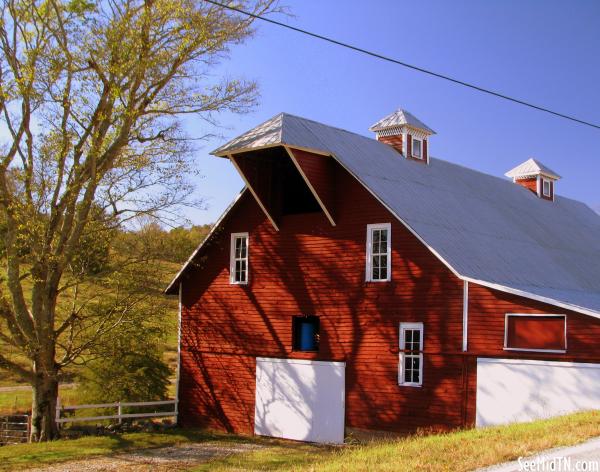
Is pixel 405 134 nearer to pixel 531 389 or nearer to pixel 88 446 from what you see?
pixel 531 389

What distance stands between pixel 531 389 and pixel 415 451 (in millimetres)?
8865

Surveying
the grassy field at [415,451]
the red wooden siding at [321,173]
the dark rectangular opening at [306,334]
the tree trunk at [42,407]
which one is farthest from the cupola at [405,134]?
the tree trunk at [42,407]

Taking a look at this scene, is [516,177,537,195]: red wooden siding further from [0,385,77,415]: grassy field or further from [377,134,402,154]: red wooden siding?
[0,385,77,415]: grassy field

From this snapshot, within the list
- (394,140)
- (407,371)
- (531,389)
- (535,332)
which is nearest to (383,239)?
(407,371)

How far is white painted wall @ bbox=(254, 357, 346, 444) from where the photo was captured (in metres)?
23.5

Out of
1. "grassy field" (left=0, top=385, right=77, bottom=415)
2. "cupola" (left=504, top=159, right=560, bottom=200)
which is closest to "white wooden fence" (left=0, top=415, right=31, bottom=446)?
"grassy field" (left=0, top=385, right=77, bottom=415)

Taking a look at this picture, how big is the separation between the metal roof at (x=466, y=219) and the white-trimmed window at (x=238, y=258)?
12.2ft

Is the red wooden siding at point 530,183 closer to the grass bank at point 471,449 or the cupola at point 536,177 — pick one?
the cupola at point 536,177

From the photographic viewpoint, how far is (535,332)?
64.7ft

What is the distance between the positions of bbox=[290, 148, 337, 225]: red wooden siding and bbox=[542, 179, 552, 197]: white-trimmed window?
1790 centimetres

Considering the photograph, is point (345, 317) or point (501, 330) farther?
point (345, 317)

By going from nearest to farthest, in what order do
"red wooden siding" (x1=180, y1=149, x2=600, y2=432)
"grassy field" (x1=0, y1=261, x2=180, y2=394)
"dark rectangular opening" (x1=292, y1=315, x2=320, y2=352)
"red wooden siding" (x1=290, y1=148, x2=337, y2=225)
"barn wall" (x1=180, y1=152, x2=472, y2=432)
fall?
"red wooden siding" (x1=180, y1=149, x2=600, y2=432) < "barn wall" (x1=180, y1=152, x2=472, y2=432) < "red wooden siding" (x1=290, y1=148, x2=337, y2=225) < "grassy field" (x1=0, y1=261, x2=180, y2=394) < "dark rectangular opening" (x1=292, y1=315, x2=320, y2=352)

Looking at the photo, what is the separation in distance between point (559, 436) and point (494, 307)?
844 cm

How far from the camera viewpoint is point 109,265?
2441cm
